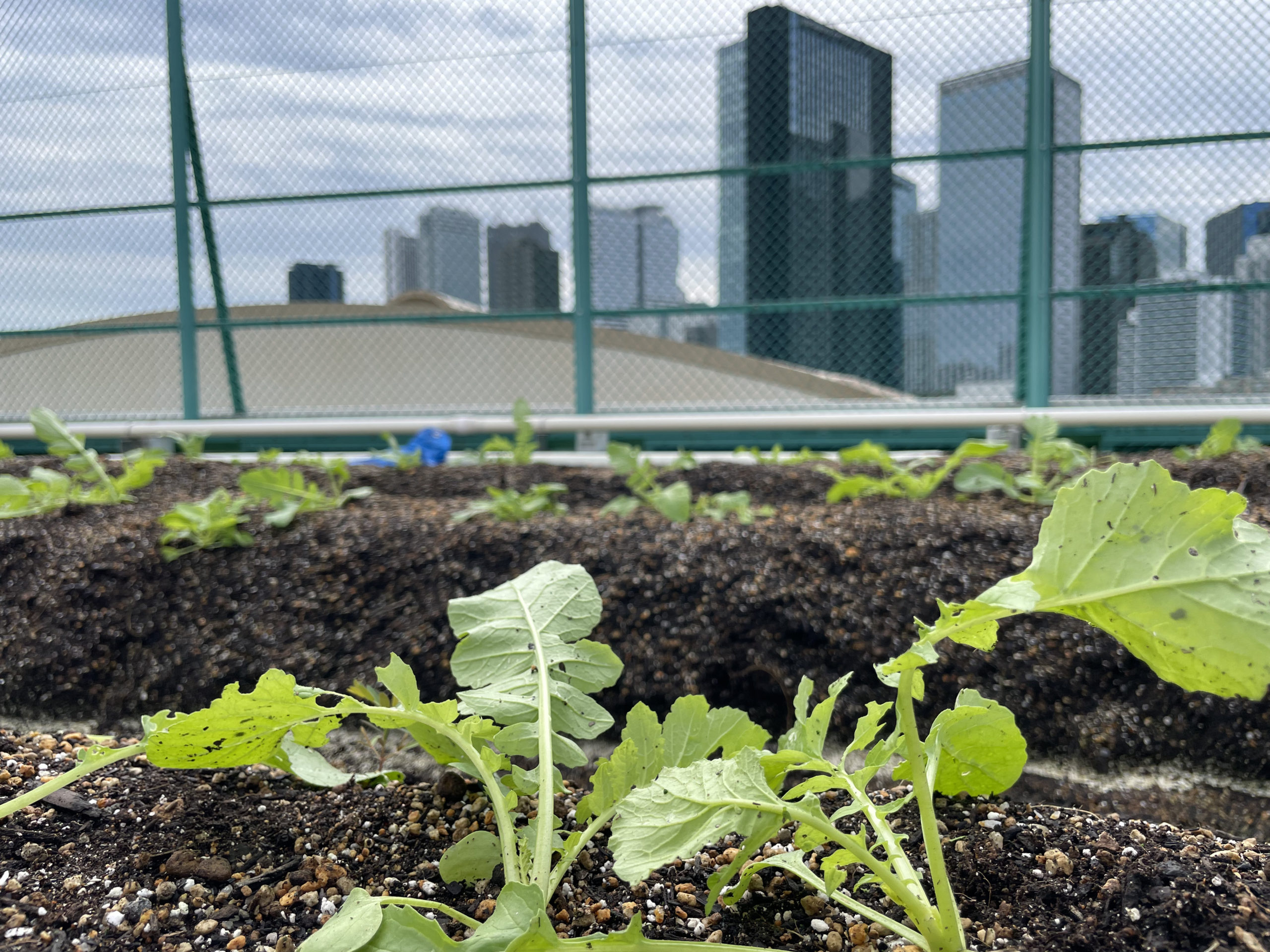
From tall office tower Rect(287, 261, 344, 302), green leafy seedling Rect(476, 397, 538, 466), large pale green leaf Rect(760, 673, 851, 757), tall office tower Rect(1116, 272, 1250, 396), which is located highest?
tall office tower Rect(287, 261, 344, 302)

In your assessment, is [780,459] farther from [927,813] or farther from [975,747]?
[927,813]

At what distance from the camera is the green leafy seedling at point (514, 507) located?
221 cm

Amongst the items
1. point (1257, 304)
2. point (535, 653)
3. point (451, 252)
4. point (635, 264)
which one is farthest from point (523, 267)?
point (535, 653)

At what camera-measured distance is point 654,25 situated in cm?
504

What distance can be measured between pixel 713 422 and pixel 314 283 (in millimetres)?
2708

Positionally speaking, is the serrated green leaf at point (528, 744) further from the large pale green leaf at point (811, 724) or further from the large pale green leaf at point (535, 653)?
the large pale green leaf at point (811, 724)

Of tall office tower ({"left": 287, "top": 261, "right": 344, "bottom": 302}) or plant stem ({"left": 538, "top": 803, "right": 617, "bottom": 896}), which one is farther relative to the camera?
tall office tower ({"left": 287, "top": 261, "right": 344, "bottom": 302})

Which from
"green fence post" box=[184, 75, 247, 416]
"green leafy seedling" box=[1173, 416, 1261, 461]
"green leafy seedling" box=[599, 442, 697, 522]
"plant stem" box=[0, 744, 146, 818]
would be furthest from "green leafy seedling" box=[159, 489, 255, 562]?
"green fence post" box=[184, 75, 247, 416]

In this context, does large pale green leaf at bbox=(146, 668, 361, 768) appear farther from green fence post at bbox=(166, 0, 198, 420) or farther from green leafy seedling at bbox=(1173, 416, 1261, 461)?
green fence post at bbox=(166, 0, 198, 420)

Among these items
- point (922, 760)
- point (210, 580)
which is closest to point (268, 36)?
→ point (210, 580)

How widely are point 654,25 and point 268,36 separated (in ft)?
8.12

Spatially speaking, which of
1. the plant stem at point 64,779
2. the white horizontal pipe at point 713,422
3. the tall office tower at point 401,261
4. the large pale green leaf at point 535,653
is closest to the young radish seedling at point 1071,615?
the large pale green leaf at point 535,653

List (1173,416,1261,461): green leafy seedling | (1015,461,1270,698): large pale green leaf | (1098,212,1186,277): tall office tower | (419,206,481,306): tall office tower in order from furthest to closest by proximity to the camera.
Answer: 1. (419,206,481,306): tall office tower
2. (1098,212,1186,277): tall office tower
3. (1173,416,1261,461): green leafy seedling
4. (1015,461,1270,698): large pale green leaf

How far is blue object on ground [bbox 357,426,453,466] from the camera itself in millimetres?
3748
